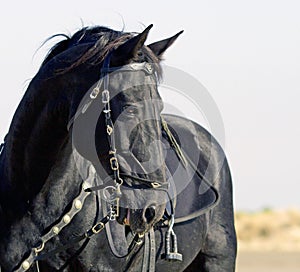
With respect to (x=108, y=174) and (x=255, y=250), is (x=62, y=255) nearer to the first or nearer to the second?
Result: (x=108, y=174)

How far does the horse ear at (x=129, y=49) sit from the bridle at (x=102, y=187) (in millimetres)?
50

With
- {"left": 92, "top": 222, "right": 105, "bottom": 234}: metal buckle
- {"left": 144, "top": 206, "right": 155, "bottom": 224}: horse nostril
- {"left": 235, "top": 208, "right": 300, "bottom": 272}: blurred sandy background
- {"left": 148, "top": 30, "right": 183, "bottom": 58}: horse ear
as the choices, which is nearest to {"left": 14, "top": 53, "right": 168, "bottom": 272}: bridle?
{"left": 92, "top": 222, "right": 105, "bottom": 234}: metal buckle

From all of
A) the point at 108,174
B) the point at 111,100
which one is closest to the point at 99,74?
the point at 111,100

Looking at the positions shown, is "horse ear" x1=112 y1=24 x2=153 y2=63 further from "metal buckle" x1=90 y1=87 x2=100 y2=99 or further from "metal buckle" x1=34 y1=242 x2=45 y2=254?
"metal buckle" x1=34 y1=242 x2=45 y2=254

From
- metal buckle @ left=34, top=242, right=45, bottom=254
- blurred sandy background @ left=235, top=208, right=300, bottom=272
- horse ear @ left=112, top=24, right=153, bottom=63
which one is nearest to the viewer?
horse ear @ left=112, top=24, right=153, bottom=63

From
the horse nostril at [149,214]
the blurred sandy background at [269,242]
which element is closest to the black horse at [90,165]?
the horse nostril at [149,214]

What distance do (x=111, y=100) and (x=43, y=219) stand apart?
1.01 metres

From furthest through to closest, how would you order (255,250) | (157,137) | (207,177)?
(255,250), (207,177), (157,137)

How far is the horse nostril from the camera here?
5.50 m

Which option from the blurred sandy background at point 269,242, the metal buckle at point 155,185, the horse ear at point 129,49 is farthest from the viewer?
the blurred sandy background at point 269,242

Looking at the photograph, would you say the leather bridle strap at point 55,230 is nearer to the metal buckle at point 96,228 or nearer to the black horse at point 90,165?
the black horse at point 90,165

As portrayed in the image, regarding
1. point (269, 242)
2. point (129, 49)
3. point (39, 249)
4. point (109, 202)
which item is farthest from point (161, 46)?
point (269, 242)

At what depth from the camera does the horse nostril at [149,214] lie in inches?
217

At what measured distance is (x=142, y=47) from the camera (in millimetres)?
5777
